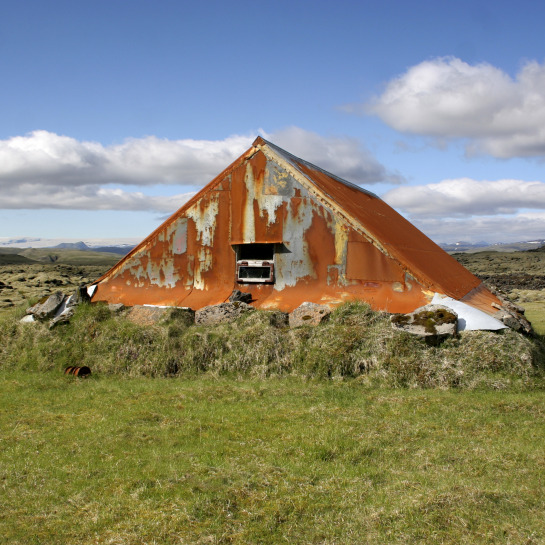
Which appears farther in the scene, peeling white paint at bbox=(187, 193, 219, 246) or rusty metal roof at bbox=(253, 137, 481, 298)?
peeling white paint at bbox=(187, 193, 219, 246)

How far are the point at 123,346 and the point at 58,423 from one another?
287 centimetres

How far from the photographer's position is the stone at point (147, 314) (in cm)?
1018

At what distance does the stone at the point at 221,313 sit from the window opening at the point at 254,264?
95 cm

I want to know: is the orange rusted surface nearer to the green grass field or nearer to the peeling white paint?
the peeling white paint

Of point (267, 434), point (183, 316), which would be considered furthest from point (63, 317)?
point (267, 434)

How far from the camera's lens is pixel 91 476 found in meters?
5.09

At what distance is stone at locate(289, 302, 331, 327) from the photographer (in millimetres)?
9541

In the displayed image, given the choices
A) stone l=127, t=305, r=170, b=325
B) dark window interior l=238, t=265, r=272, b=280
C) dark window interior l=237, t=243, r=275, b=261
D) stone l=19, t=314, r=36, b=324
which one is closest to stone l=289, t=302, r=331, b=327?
dark window interior l=238, t=265, r=272, b=280

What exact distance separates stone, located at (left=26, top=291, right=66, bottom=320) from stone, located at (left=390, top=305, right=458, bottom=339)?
659 cm

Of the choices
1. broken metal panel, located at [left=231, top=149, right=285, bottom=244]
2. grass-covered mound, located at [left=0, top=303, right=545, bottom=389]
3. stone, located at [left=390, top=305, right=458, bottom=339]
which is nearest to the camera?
grass-covered mound, located at [left=0, top=303, right=545, bottom=389]

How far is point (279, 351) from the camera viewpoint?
904 centimetres

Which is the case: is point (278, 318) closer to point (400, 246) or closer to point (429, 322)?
point (429, 322)

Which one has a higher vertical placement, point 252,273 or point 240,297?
point 252,273

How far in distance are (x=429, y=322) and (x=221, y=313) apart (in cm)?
374
